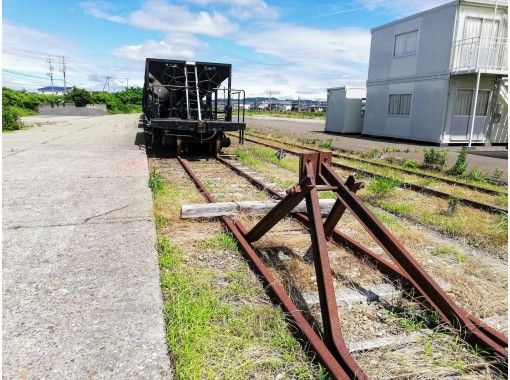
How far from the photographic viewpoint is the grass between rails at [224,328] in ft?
7.94

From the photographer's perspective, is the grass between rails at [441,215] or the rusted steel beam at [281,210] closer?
the rusted steel beam at [281,210]

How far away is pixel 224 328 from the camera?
2826 mm

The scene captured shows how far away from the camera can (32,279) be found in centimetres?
346

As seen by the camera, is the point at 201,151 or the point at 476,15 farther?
the point at 476,15

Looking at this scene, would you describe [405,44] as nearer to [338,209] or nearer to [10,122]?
[338,209]

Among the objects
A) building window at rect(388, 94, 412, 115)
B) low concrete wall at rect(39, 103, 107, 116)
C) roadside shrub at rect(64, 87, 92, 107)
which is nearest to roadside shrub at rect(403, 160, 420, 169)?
building window at rect(388, 94, 412, 115)

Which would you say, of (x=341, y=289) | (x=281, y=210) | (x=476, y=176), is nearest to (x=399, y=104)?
(x=476, y=176)

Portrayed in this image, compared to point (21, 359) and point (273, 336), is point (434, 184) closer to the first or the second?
point (273, 336)

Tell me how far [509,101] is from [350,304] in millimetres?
19850

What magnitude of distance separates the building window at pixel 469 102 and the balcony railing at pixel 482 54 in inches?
49.8

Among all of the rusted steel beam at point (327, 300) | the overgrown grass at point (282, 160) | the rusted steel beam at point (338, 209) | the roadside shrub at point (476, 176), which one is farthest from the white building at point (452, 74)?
the rusted steel beam at point (327, 300)

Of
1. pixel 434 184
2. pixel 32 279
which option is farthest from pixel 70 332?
pixel 434 184

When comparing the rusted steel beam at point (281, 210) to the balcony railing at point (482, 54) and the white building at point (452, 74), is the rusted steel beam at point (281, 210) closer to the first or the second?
the white building at point (452, 74)

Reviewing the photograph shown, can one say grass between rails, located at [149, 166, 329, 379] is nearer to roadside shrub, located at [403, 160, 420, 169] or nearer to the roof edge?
roadside shrub, located at [403, 160, 420, 169]
